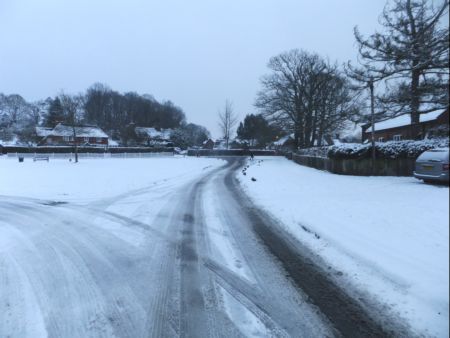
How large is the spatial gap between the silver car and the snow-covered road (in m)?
1.93

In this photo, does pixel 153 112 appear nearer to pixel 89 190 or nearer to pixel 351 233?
pixel 89 190

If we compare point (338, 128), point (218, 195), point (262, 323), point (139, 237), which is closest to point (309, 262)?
point (262, 323)

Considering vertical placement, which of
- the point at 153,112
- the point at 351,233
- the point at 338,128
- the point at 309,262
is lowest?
the point at 309,262

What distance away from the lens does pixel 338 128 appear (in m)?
39.1

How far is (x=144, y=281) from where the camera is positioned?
13.1 feet

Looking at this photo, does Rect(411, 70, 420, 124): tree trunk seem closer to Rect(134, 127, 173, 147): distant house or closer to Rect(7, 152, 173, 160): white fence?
Rect(7, 152, 173, 160): white fence

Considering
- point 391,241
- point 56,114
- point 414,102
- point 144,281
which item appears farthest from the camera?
point 56,114

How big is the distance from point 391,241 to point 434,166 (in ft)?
3.76

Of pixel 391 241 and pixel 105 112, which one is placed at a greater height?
pixel 105 112

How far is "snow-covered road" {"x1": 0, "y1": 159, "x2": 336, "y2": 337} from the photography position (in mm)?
3008

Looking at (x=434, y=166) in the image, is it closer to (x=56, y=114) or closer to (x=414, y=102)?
(x=414, y=102)

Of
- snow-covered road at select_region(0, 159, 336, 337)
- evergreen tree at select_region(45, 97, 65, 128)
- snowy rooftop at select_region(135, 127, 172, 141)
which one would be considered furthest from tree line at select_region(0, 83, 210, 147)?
snow-covered road at select_region(0, 159, 336, 337)

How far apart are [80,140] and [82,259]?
68576mm

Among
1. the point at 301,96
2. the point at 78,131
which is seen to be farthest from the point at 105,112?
the point at 301,96
